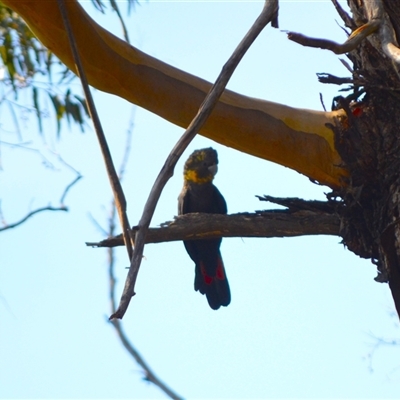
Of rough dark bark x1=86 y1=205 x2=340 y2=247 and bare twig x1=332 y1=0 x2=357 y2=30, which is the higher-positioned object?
bare twig x1=332 y1=0 x2=357 y2=30

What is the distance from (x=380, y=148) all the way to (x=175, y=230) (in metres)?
0.65

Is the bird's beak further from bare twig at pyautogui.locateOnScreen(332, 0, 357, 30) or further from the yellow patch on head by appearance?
bare twig at pyautogui.locateOnScreen(332, 0, 357, 30)

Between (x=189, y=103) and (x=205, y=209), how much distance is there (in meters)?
1.83

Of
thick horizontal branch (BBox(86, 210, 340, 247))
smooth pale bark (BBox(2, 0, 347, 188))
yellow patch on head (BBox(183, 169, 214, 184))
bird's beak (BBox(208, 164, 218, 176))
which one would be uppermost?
smooth pale bark (BBox(2, 0, 347, 188))

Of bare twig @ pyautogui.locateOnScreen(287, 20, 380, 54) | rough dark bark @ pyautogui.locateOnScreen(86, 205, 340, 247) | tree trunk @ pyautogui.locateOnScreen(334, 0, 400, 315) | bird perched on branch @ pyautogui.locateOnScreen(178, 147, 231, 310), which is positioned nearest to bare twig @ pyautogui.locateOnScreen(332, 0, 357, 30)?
tree trunk @ pyautogui.locateOnScreen(334, 0, 400, 315)

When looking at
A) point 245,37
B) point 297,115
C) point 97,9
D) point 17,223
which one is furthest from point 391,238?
point 17,223

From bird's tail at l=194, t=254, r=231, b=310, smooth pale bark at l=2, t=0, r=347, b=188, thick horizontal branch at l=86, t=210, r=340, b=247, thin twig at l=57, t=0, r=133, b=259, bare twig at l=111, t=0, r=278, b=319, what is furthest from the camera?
bird's tail at l=194, t=254, r=231, b=310

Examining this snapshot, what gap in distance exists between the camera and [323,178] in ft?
8.03

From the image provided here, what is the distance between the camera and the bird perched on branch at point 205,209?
3887mm

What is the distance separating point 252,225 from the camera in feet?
7.75

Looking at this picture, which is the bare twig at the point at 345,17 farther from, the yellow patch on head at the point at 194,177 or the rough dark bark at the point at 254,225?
the yellow patch on head at the point at 194,177

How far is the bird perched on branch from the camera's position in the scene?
3887 millimetres

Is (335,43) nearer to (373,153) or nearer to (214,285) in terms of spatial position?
(373,153)

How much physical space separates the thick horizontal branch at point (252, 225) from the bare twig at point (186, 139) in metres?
0.73
